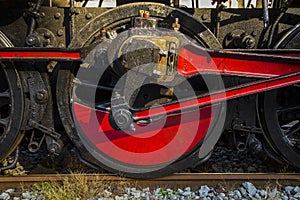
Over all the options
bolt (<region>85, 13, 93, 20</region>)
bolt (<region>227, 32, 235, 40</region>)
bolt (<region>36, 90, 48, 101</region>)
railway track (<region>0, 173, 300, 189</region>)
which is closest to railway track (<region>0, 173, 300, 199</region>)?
railway track (<region>0, 173, 300, 189</region>)

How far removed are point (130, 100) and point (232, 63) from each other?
0.85 meters

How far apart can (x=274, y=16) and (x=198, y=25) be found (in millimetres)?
724

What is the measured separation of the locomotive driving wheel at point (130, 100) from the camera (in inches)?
110

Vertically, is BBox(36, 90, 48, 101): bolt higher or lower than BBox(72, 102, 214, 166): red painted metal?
higher

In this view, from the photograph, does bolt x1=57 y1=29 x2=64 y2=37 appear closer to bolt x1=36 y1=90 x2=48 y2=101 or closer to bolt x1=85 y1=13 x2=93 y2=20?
Answer: bolt x1=85 y1=13 x2=93 y2=20

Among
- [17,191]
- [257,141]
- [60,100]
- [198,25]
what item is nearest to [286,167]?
[257,141]

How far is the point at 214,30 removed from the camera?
10.1 ft

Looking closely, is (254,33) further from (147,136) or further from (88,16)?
(88,16)

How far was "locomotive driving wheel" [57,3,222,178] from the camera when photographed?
2.79 metres

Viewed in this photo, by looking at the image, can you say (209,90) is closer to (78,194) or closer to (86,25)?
(86,25)

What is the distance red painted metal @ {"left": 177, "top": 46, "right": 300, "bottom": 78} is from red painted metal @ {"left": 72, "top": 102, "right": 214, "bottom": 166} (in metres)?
0.37

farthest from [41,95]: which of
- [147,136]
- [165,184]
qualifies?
[165,184]

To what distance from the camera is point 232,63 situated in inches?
111

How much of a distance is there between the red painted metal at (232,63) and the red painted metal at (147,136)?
0.37 m
